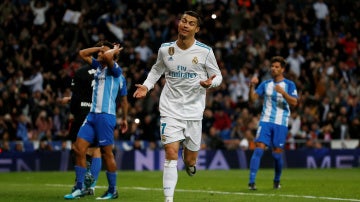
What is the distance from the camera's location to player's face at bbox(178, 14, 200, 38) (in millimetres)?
11531

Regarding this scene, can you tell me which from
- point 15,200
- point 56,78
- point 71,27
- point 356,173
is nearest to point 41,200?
point 15,200

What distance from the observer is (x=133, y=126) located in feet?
84.1

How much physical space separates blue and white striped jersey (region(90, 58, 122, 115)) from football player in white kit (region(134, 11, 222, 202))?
1.62 metres

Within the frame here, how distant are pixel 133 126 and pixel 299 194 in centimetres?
1170

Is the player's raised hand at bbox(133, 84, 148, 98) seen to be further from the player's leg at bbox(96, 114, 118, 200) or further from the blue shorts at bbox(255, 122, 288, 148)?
the blue shorts at bbox(255, 122, 288, 148)

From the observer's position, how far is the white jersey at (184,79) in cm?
1155

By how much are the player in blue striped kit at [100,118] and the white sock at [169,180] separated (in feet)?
7.71

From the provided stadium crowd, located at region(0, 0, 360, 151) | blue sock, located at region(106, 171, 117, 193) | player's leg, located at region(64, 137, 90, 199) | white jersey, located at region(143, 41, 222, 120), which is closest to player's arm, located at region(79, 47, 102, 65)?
player's leg, located at region(64, 137, 90, 199)

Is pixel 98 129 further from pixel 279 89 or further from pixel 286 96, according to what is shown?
pixel 286 96

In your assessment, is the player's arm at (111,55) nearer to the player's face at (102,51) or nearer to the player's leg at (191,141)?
the player's face at (102,51)

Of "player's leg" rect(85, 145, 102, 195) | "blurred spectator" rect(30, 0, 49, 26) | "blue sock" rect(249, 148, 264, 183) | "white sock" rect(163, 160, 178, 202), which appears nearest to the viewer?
"white sock" rect(163, 160, 178, 202)

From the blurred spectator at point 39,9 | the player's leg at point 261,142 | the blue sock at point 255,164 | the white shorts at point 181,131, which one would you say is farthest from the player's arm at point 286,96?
the blurred spectator at point 39,9

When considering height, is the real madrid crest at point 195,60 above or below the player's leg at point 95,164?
above

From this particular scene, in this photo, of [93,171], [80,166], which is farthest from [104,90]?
[93,171]
